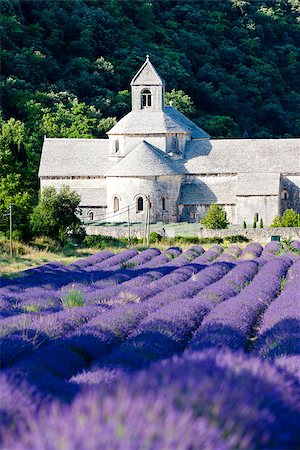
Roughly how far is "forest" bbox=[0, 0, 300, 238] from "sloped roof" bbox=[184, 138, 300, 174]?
1180 cm

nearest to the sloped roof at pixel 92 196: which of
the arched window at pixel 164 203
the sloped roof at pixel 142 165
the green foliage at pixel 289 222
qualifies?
the sloped roof at pixel 142 165

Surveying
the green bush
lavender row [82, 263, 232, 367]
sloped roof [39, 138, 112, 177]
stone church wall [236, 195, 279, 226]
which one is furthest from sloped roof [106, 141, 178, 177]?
lavender row [82, 263, 232, 367]

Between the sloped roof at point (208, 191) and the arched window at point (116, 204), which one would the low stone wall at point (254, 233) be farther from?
the arched window at point (116, 204)

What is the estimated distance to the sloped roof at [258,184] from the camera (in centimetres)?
5812

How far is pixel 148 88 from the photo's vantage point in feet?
209

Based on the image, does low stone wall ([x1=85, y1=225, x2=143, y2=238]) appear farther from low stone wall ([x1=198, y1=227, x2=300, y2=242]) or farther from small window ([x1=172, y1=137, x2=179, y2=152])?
small window ([x1=172, y1=137, x2=179, y2=152])

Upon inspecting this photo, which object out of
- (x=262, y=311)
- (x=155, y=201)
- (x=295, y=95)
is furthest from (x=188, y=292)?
(x=295, y=95)

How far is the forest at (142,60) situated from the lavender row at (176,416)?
58.6 metres

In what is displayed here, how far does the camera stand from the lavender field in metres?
4.05

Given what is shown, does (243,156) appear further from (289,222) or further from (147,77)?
(289,222)

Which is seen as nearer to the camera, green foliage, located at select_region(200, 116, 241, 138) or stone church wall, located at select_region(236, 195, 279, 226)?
stone church wall, located at select_region(236, 195, 279, 226)

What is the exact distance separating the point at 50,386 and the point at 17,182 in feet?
123

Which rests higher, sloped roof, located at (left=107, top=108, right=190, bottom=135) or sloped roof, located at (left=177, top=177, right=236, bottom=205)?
sloped roof, located at (left=107, top=108, right=190, bottom=135)

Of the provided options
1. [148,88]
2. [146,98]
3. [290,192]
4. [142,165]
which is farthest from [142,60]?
[142,165]
